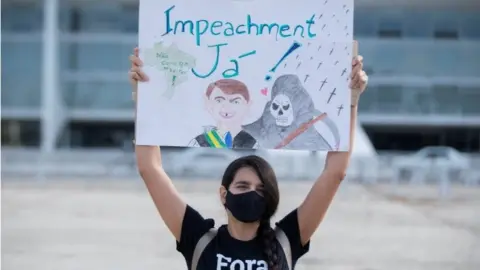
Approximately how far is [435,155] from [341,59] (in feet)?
94.6

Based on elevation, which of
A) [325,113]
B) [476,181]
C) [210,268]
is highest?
[325,113]

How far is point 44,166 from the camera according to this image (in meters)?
27.0

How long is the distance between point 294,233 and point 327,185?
0.71 ft

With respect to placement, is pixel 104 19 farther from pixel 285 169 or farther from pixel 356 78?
pixel 356 78

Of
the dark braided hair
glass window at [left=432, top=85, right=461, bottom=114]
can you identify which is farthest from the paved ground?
glass window at [left=432, top=85, right=461, bottom=114]

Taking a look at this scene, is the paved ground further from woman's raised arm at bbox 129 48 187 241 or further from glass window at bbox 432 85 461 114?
glass window at bbox 432 85 461 114

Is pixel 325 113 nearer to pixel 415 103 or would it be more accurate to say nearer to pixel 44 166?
pixel 44 166

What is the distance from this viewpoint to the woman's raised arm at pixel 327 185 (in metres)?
2.56

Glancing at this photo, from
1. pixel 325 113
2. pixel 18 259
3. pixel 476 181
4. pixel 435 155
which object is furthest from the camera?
pixel 435 155

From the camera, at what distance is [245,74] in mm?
2643

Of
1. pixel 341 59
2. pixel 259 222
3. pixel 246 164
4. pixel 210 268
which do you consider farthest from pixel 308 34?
pixel 210 268

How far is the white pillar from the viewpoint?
35.7 m

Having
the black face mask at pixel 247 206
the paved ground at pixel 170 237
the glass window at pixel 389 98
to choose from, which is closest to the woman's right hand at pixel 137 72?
the black face mask at pixel 247 206

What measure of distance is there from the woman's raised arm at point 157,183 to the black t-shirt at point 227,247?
0.04 meters
